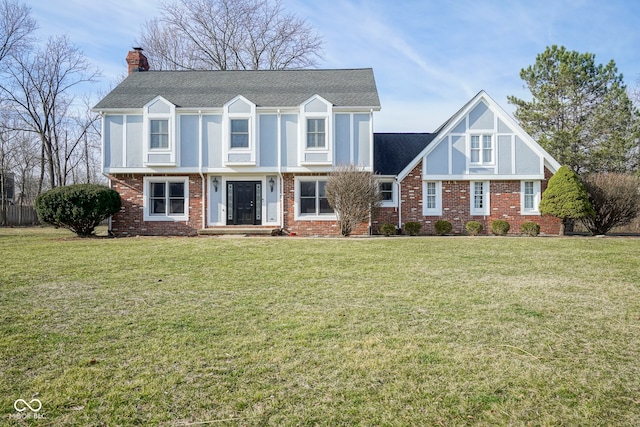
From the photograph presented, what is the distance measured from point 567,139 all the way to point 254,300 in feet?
95.6

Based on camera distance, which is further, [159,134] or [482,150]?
[482,150]

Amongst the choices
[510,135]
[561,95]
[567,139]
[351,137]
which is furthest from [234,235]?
[561,95]

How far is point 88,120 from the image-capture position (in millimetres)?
37188

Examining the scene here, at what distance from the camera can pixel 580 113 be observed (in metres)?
30.0

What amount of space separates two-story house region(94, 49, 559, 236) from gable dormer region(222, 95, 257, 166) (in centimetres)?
4

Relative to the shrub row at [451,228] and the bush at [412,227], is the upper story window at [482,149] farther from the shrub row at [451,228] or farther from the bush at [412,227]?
the bush at [412,227]

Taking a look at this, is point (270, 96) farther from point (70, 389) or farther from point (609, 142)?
point (609, 142)

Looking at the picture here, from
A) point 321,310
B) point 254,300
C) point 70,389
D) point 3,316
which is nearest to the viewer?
point 70,389

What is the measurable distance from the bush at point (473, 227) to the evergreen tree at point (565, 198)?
2736 mm

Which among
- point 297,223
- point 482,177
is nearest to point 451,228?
point 482,177

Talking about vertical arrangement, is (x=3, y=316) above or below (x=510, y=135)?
below

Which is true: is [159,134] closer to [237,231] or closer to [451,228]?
[237,231]

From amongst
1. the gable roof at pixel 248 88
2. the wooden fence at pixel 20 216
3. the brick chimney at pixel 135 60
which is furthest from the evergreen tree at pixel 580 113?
the wooden fence at pixel 20 216

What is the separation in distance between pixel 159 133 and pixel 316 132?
6.59 m
